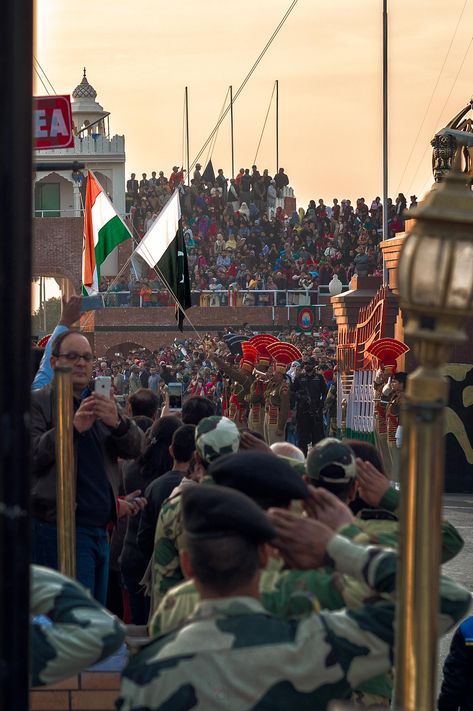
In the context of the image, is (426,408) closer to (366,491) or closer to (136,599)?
(366,491)

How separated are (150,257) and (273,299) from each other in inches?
1264

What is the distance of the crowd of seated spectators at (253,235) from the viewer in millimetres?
47250

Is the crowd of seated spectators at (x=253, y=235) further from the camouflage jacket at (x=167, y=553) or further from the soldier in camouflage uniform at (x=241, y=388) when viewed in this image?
the camouflage jacket at (x=167, y=553)

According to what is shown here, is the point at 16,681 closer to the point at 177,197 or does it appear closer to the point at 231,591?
the point at 231,591

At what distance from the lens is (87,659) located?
11.6 ft

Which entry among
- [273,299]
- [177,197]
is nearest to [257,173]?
[273,299]

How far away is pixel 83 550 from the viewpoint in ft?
23.7

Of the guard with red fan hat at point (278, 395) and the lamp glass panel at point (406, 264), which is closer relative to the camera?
the lamp glass panel at point (406, 264)

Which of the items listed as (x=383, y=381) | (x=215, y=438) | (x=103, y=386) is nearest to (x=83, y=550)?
(x=103, y=386)

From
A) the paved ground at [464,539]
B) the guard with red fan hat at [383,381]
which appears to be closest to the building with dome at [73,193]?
the guard with red fan hat at [383,381]

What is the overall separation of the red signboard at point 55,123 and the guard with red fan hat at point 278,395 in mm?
15265

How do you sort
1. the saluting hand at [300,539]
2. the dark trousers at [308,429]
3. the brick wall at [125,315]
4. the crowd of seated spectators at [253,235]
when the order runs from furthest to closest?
the brick wall at [125,315]
the crowd of seated spectators at [253,235]
the dark trousers at [308,429]
the saluting hand at [300,539]

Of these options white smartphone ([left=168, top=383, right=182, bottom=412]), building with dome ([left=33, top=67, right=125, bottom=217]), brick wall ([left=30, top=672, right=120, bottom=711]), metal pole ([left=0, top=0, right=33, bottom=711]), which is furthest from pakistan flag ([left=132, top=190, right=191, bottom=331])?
building with dome ([left=33, top=67, right=125, bottom=217])

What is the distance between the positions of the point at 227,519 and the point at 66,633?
43 centimetres
